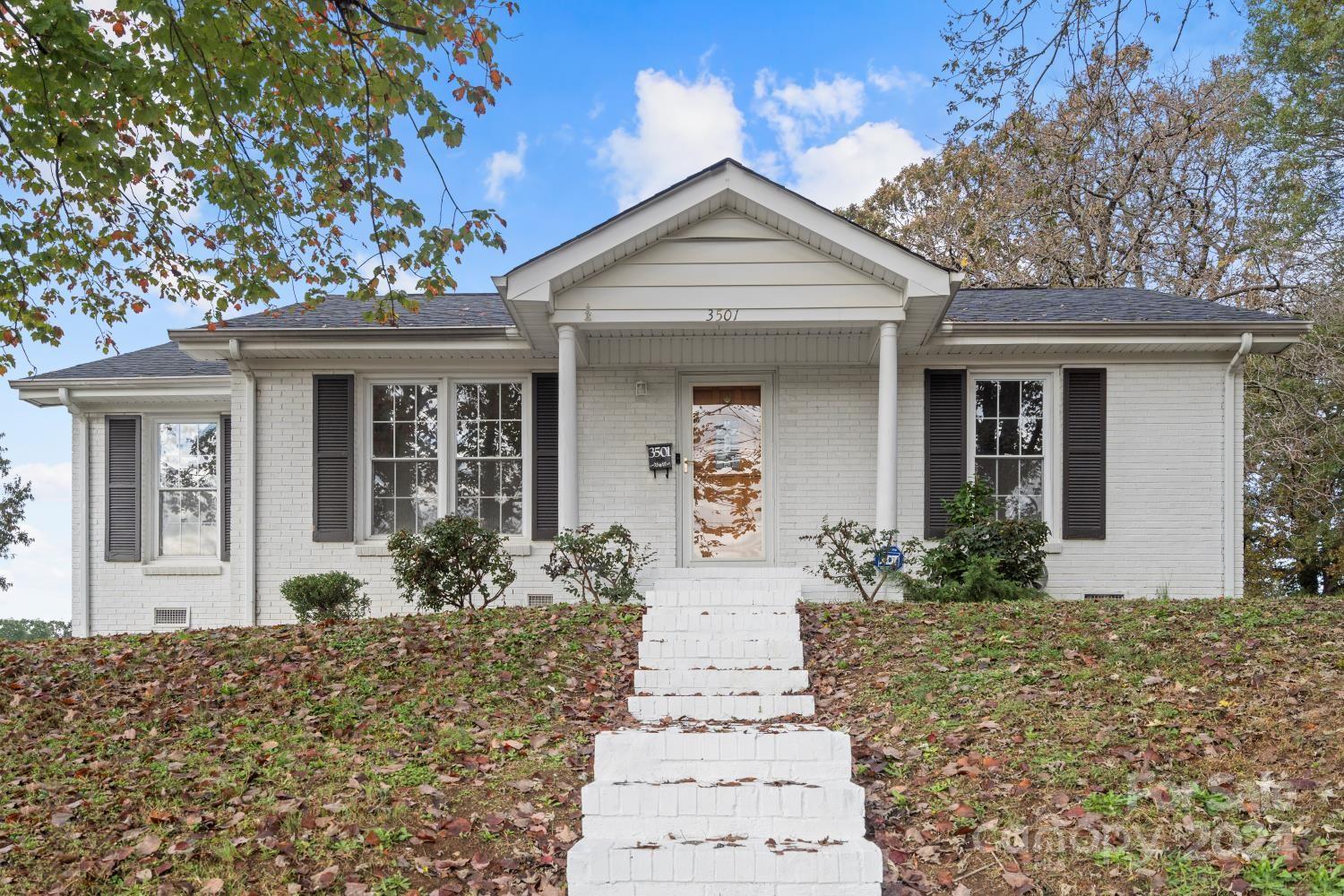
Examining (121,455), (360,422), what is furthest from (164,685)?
(121,455)

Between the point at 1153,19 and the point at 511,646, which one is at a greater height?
the point at 1153,19

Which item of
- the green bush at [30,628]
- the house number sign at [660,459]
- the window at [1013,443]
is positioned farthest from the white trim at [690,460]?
the green bush at [30,628]

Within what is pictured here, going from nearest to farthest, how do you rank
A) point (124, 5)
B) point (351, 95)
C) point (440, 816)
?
point (440, 816)
point (124, 5)
point (351, 95)

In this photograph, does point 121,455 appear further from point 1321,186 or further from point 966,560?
point 1321,186

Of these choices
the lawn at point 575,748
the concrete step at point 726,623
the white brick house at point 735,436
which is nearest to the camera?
the lawn at point 575,748

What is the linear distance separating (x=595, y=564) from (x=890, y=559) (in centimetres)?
286

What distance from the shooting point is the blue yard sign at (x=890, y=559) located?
327 inches

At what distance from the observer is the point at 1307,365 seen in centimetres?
1426

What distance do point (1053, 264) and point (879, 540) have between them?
12.7 meters

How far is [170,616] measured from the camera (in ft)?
35.4

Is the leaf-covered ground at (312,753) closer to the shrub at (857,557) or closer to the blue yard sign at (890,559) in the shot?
the shrub at (857,557)

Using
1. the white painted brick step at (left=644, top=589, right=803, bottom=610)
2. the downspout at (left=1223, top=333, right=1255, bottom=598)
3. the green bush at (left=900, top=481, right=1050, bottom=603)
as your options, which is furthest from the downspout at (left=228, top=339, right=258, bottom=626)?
the downspout at (left=1223, top=333, right=1255, bottom=598)

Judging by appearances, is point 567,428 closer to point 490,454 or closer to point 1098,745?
point 490,454

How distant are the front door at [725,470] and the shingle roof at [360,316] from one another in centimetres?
248
